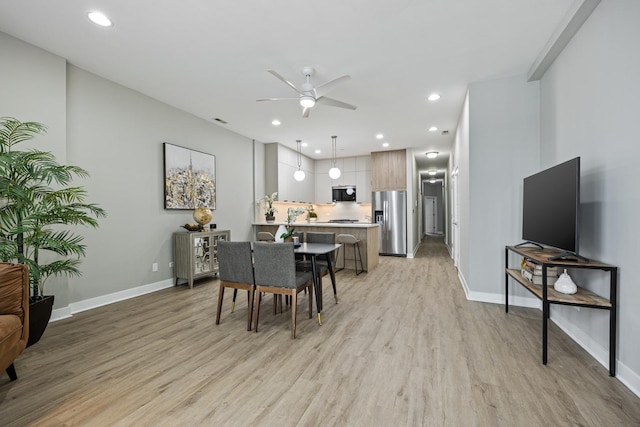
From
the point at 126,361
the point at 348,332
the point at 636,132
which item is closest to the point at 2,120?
the point at 126,361

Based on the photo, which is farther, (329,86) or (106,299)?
(106,299)

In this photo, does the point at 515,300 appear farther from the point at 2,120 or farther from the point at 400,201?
the point at 2,120

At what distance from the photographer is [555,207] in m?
2.42

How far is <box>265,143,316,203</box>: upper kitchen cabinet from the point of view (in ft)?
22.9

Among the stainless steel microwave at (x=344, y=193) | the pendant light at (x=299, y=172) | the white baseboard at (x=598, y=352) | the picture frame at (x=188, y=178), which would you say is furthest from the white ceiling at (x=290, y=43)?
the stainless steel microwave at (x=344, y=193)

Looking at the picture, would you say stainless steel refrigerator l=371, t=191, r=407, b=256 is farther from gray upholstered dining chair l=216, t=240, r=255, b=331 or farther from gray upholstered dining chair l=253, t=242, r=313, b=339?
gray upholstered dining chair l=216, t=240, r=255, b=331

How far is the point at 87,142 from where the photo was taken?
3.46m

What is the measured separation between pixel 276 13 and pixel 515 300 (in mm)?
4052

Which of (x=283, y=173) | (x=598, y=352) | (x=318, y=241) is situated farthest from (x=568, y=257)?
(x=283, y=173)

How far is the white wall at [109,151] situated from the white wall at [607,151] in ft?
16.3

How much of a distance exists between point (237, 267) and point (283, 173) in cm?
460

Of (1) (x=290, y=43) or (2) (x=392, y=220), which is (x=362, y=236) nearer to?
(2) (x=392, y=220)

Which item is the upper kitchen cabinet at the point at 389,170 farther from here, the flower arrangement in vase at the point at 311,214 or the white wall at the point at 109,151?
the white wall at the point at 109,151

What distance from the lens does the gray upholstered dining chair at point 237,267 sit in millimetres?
2844
